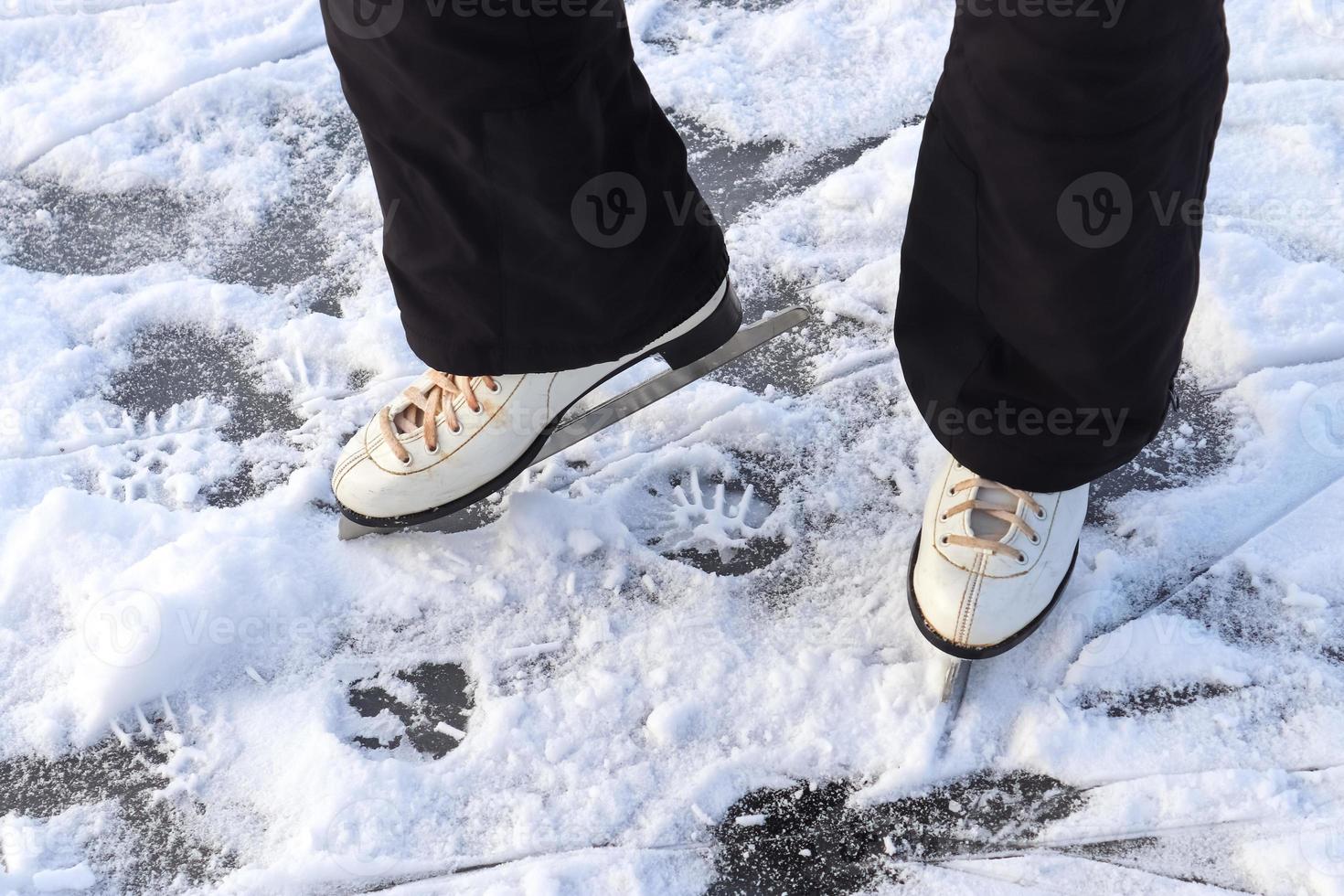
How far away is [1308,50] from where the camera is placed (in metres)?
1.64

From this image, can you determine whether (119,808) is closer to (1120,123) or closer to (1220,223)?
(1120,123)

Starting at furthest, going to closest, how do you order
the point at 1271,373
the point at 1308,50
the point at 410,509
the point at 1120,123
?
the point at 1308,50 < the point at 1271,373 < the point at 410,509 < the point at 1120,123

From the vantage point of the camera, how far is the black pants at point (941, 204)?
796 mm

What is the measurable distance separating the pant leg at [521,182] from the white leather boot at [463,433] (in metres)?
0.06

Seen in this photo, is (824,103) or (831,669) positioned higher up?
(824,103)

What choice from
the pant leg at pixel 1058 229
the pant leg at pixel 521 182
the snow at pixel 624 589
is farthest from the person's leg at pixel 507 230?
the pant leg at pixel 1058 229

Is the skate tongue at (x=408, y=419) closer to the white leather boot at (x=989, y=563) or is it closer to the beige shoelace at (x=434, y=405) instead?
the beige shoelace at (x=434, y=405)

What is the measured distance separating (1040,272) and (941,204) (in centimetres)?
11

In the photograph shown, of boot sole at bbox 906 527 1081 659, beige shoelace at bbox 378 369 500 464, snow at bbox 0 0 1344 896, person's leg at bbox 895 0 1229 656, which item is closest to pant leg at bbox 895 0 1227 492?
person's leg at bbox 895 0 1229 656

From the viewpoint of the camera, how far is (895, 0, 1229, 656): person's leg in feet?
2.54

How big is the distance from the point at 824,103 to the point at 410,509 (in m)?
0.95

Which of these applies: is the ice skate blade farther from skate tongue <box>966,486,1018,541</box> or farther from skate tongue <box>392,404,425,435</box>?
skate tongue <box>966,486,1018,541</box>

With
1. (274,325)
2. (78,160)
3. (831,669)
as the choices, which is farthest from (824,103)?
(78,160)

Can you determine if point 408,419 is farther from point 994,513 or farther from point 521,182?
point 994,513
